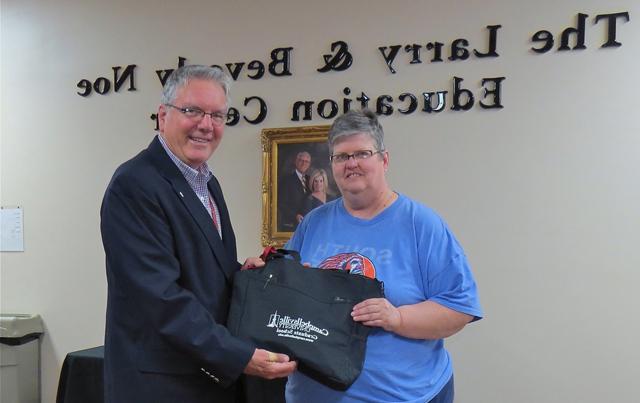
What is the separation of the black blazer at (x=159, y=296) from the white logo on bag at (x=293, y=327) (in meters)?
0.09

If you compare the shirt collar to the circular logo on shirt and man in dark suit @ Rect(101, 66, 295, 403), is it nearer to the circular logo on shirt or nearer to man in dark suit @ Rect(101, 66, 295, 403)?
man in dark suit @ Rect(101, 66, 295, 403)

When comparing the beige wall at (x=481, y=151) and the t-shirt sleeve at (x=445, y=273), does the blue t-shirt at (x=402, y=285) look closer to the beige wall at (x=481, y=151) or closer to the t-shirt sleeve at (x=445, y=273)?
the t-shirt sleeve at (x=445, y=273)

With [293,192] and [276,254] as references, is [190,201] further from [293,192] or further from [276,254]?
[293,192]

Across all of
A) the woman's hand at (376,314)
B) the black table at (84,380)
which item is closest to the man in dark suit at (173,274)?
the woman's hand at (376,314)

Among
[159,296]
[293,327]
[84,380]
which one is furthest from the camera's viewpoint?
[84,380]

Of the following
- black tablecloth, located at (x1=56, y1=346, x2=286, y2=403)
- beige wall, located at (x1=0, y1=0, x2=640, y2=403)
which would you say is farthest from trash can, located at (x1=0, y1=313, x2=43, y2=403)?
black tablecloth, located at (x1=56, y1=346, x2=286, y2=403)

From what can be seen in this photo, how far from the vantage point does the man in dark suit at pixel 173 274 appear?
47.3 inches

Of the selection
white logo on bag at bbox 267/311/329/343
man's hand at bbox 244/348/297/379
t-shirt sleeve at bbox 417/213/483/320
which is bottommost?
man's hand at bbox 244/348/297/379

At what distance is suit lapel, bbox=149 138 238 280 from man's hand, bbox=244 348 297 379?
0.23m

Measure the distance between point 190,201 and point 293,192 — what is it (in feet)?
4.66

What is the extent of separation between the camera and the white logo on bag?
1293 millimetres

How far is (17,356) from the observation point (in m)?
3.03

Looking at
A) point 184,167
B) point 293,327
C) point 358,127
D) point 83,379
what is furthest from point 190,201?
point 83,379

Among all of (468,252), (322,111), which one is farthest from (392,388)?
(322,111)
